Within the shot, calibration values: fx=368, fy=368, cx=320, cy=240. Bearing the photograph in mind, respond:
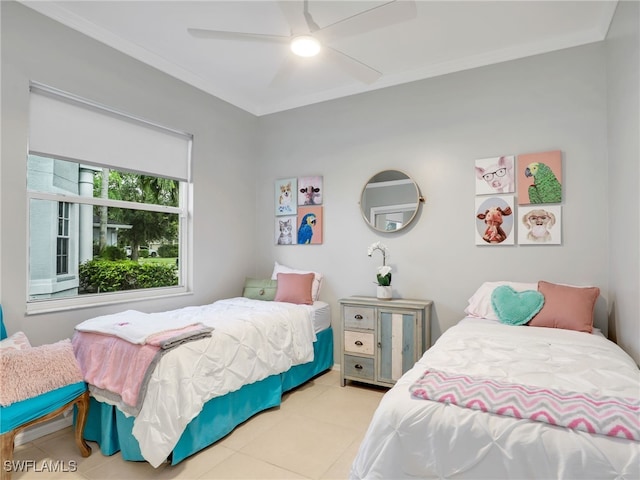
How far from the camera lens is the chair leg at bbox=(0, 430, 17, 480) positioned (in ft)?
5.96

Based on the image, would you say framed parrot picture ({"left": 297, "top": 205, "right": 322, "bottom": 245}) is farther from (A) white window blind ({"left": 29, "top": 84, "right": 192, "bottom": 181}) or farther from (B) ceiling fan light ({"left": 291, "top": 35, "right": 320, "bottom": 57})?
(B) ceiling fan light ({"left": 291, "top": 35, "right": 320, "bottom": 57})

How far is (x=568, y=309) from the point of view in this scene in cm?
251

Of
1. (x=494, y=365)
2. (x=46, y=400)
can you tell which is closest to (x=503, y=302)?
(x=494, y=365)

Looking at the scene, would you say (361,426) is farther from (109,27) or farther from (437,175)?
(109,27)

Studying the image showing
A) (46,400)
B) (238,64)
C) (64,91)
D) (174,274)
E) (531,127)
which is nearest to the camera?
(46,400)

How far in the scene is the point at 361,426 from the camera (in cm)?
261

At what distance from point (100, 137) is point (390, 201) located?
2562 mm

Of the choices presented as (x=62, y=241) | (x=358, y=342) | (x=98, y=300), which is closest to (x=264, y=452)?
(x=358, y=342)

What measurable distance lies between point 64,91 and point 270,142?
6.99 feet

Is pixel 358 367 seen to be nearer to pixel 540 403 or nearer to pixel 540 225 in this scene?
pixel 540 225

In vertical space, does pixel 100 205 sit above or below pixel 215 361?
above

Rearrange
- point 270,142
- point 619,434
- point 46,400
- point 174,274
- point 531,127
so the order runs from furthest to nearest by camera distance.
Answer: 1. point 270,142
2. point 174,274
3. point 531,127
4. point 46,400
5. point 619,434

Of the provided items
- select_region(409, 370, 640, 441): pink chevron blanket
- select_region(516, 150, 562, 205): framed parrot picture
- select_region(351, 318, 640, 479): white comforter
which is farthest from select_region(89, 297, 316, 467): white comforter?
select_region(516, 150, 562, 205): framed parrot picture

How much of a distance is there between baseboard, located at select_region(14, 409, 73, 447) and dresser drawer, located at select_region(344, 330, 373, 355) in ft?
7.23
